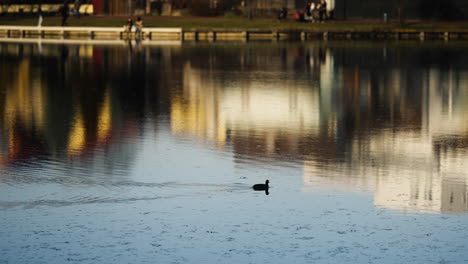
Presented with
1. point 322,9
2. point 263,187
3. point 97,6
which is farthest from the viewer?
point 97,6

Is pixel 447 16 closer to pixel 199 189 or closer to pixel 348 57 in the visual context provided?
pixel 348 57

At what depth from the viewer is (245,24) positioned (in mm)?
66562

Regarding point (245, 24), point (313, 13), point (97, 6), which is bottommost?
point (245, 24)

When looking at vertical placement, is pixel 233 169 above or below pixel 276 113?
below

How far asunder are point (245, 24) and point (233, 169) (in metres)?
51.4

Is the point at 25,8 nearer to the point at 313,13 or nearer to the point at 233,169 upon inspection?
the point at 313,13

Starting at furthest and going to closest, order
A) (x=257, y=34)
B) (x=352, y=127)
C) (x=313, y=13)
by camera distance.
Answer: (x=313, y=13), (x=257, y=34), (x=352, y=127)

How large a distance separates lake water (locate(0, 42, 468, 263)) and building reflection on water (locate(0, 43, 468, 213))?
7 centimetres

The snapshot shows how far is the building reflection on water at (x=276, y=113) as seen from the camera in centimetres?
1600

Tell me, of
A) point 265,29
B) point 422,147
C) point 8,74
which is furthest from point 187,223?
point 265,29

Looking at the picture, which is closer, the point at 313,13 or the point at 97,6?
the point at 313,13

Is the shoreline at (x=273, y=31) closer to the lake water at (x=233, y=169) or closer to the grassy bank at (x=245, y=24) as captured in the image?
the grassy bank at (x=245, y=24)

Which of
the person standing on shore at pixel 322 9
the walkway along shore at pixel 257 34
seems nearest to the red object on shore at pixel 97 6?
the walkway along shore at pixel 257 34

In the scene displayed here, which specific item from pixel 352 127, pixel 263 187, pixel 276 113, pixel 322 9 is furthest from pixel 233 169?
pixel 322 9
